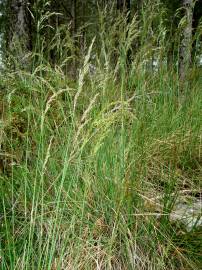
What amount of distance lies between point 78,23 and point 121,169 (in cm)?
1745

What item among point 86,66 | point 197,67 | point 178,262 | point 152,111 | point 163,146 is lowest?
point 178,262

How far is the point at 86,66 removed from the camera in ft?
5.00

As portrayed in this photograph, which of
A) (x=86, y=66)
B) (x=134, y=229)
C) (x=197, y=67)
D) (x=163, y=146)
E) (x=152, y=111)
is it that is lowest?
(x=134, y=229)

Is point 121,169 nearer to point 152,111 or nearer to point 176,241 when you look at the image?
point 176,241

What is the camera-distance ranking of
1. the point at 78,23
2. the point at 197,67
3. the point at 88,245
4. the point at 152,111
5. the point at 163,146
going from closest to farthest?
the point at 88,245, the point at 163,146, the point at 152,111, the point at 197,67, the point at 78,23

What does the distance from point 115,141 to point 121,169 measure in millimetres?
314

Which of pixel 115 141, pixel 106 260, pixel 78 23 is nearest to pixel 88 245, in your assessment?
pixel 106 260

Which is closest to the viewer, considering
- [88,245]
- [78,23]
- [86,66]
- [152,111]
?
[86,66]

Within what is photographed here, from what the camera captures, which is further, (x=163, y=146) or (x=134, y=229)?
(x=163, y=146)

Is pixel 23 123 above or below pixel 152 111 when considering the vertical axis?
below

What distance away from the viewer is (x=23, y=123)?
10.2 feet

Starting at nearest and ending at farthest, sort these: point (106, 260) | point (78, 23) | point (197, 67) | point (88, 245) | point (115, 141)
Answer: point (106, 260), point (88, 245), point (115, 141), point (197, 67), point (78, 23)

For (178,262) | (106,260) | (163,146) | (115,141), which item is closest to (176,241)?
(178,262)

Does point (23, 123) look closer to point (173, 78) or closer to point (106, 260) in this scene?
point (173, 78)
